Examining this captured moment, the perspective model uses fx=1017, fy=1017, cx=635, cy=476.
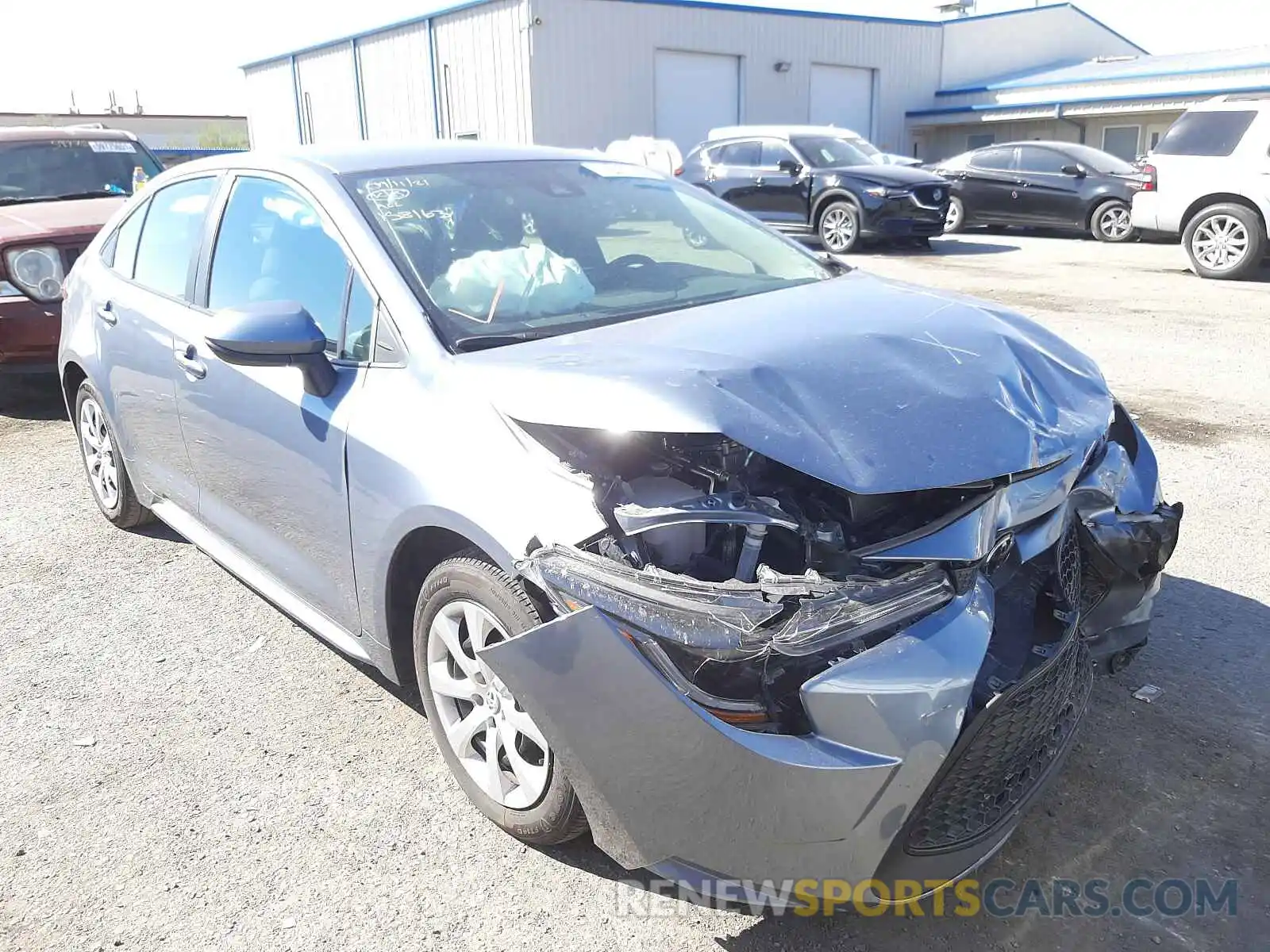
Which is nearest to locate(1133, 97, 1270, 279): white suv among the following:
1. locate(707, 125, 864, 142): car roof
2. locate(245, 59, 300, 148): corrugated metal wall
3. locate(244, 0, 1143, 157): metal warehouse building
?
locate(707, 125, 864, 142): car roof

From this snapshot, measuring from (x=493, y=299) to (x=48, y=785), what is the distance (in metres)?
1.95

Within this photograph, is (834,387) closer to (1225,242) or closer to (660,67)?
(1225,242)

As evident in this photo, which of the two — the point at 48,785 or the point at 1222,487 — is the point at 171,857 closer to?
the point at 48,785

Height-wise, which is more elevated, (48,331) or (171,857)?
(48,331)

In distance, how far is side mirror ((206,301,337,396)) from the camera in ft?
9.21

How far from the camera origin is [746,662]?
2.08 meters

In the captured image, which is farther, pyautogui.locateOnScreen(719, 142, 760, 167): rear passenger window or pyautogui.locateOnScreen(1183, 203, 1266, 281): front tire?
pyautogui.locateOnScreen(719, 142, 760, 167): rear passenger window

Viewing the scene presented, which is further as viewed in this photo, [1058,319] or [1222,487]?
[1058,319]

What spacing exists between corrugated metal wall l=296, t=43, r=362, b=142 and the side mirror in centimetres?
2979

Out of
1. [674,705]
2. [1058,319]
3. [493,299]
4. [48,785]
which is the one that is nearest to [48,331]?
[48,785]

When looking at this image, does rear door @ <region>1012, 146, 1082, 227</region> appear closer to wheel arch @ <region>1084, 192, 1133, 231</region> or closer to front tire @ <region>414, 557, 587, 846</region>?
wheel arch @ <region>1084, 192, 1133, 231</region>

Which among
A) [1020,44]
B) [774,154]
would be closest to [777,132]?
[774,154]

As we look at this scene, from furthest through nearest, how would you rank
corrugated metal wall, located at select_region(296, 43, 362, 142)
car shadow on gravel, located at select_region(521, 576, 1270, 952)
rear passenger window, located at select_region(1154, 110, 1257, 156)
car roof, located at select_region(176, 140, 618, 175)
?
corrugated metal wall, located at select_region(296, 43, 362, 142)
rear passenger window, located at select_region(1154, 110, 1257, 156)
car roof, located at select_region(176, 140, 618, 175)
car shadow on gravel, located at select_region(521, 576, 1270, 952)

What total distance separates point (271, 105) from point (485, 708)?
37.6 meters
